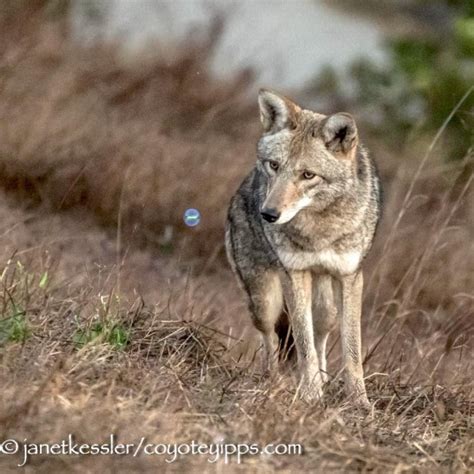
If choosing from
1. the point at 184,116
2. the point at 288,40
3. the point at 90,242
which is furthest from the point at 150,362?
the point at 288,40

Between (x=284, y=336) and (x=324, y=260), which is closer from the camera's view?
(x=324, y=260)

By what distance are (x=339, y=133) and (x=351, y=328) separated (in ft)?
3.53

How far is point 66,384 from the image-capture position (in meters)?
5.16

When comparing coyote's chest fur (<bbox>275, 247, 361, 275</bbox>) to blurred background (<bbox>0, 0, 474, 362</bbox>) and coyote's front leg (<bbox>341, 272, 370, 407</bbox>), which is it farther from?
blurred background (<bbox>0, 0, 474, 362</bbox>)

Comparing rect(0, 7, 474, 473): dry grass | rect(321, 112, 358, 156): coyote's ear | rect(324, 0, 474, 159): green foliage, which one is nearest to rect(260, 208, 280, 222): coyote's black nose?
rect(321, 112, 358, 156): coyote's ear

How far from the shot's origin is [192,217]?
9828mm

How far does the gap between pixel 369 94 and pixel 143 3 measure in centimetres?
283

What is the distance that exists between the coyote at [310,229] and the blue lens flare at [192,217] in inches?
115

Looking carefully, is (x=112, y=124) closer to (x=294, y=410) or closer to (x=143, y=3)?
(x=143, y=3)

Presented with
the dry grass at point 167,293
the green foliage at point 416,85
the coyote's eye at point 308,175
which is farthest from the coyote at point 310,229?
the green foliage at point 416,85

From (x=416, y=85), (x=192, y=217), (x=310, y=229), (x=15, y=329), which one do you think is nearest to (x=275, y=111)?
(x=310, y=229)

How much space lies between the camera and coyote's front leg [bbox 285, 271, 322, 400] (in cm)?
652

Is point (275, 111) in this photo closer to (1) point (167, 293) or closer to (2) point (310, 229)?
(2) point (310, 229)

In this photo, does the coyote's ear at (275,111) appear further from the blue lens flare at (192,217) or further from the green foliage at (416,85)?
the green foliage at (416,85)
